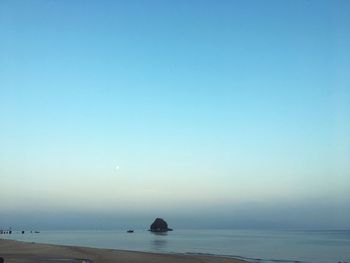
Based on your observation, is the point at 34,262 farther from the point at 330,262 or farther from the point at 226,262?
the point at 330,262

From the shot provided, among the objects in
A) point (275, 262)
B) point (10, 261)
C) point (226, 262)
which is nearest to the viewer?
point (10, 261)

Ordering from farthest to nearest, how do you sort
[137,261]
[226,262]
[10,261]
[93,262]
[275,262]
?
[275,262]
[226,262]
[137,261]
[93,262]
[10,261]

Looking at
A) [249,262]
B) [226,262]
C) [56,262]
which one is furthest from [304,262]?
[56,262]

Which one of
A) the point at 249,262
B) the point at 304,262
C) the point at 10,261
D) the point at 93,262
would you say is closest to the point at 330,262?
the point at 304,262

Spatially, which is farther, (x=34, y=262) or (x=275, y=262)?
(x=275, y=262)

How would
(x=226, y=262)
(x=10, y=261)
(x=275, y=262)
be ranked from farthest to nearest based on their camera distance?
(x=275, y=262), (x=226, y=262), (x=10, y=261)

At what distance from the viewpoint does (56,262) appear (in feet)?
132

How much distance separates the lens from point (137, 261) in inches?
1853

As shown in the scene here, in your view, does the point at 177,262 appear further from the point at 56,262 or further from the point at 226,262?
the point at 56,262

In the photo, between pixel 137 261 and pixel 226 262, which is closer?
pixel 137 261

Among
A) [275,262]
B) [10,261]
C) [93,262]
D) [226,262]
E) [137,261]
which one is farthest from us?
[275,262]

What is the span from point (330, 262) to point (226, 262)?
16275mm

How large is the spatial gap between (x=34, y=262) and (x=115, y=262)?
27.0ft

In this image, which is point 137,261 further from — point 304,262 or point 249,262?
point 304,262
